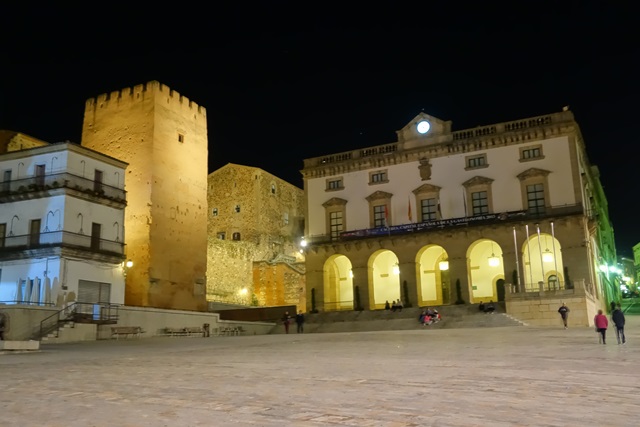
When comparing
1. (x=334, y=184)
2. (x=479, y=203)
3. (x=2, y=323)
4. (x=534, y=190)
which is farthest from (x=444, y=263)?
(x=2, y=323)

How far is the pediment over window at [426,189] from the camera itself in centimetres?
3703

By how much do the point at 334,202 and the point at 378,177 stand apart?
3.39m


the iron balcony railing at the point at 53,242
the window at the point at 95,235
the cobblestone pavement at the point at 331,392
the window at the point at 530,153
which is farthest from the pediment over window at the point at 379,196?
the cobblestone pavement at the point at 331,392

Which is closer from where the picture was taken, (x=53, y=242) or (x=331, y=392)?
(x=331, y=392)

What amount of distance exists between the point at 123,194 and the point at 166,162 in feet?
15.6

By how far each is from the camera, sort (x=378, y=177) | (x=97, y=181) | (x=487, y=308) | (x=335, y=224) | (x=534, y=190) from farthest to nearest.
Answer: (x=335, y=224) → (x=378, y=177) → (x=534, y=190) → (x=487, y=308) → (x=97, y=181)

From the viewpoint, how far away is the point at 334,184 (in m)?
40.5

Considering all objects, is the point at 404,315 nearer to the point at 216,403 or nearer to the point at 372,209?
the point at 372,209

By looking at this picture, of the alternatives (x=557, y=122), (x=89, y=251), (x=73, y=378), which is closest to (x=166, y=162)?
(x=89, y=251)

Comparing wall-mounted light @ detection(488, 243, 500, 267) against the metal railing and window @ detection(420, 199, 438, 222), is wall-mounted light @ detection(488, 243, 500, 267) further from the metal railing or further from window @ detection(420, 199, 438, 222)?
the metal railing

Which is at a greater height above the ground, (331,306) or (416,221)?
(416,221)

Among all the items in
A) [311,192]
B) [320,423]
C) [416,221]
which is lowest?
[320,423]

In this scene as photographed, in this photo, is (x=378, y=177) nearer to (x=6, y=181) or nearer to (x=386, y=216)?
(x=386, y=216)

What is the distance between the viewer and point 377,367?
33.0 ft
